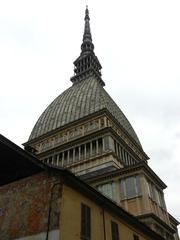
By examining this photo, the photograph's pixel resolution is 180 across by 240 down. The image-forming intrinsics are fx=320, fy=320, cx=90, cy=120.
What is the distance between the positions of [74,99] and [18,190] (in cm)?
4409

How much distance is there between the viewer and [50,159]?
167ft

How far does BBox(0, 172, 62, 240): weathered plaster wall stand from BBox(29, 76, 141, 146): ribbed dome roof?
33.3 m

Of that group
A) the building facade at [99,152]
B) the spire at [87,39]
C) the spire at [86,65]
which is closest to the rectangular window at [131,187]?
the building facade at [99,152]

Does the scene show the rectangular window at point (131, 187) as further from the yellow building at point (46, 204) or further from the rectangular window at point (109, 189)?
the yellow building at point (46, 204)

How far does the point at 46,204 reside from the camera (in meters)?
18.2

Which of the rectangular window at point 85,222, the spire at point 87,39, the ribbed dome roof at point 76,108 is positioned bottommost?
the rectangular window at point 85,222

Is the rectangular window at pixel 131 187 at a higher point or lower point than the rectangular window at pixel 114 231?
higher

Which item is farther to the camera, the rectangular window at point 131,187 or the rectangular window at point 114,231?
the rectangular window at point 131,187

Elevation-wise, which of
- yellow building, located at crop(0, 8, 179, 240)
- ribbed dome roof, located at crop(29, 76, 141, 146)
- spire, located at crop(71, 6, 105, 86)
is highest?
spire, located at crop(71, 6, 105, 86)

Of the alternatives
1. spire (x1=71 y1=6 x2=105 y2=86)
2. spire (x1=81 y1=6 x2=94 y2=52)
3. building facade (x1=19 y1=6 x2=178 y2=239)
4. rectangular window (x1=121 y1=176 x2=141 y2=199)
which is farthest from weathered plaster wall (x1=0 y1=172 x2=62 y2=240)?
spire (x1=81 y1=6 x2=94 y2=52)

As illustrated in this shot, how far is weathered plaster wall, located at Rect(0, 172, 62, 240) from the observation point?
17.7m

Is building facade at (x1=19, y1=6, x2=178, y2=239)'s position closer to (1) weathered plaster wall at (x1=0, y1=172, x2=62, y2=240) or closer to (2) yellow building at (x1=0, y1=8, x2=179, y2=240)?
(2) yellow building at (x1=0, y1=8, x2=179, y2=240)

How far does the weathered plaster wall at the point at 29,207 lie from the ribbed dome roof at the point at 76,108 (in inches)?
1311

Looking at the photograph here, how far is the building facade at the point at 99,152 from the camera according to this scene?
33.2 metres
